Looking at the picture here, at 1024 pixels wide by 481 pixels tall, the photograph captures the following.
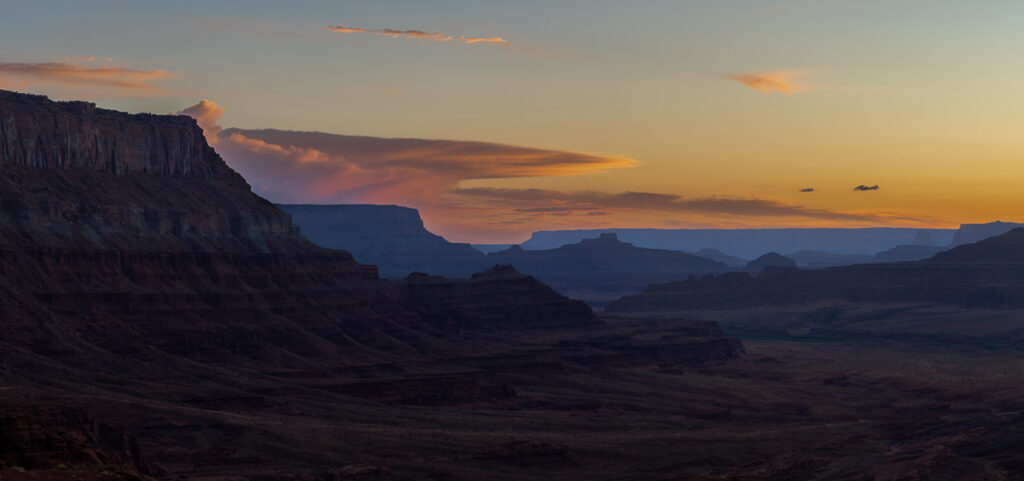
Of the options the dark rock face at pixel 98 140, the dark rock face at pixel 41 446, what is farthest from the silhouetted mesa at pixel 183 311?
the dark rock face at pixel 41 446

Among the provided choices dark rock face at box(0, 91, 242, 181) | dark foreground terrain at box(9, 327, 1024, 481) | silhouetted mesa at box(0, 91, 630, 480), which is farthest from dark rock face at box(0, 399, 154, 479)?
dark rock face at box(0, 91, 242, 181)

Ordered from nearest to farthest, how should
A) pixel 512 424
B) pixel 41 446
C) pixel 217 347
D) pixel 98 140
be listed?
pixel 41 446, pixel 512 424, pixel 217 347, pixel 98 140

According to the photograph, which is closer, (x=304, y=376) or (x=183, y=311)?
(x=304, y=376)

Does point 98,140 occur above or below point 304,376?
above

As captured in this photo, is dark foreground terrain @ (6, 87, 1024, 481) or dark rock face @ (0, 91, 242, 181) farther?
dark rock face @ (0, 91, 242, 181)

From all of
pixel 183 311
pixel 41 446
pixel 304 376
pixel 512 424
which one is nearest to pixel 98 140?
pixel 183 311

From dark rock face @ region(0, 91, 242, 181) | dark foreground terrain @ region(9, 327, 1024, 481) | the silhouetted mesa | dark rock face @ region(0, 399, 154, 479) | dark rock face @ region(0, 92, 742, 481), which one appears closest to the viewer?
dark rock face @ region(0, 399, 154, 479)

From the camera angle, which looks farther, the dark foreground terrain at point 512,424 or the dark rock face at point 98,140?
the dark rock face at point 98,140

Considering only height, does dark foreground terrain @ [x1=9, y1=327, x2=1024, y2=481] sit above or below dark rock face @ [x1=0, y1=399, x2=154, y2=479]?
below

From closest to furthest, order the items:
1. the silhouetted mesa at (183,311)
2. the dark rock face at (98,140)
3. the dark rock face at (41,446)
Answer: the dark rock face at (41,446)
the silhouetted mesa at (183,311)
the dark rock face at (98,140)

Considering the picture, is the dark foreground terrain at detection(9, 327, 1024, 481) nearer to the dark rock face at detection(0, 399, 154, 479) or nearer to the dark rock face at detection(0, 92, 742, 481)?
the dark rock face at detection(0, 399, 154, 479)

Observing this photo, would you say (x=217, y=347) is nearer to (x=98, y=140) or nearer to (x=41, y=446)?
(x=98, y=140)

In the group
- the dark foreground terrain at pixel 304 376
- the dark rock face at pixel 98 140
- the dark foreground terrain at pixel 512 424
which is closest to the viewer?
the dark foreground terrain at pixel 512 424

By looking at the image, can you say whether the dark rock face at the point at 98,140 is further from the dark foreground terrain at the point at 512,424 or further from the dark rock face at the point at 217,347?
the dark foreground terrain at the point at 512,424
